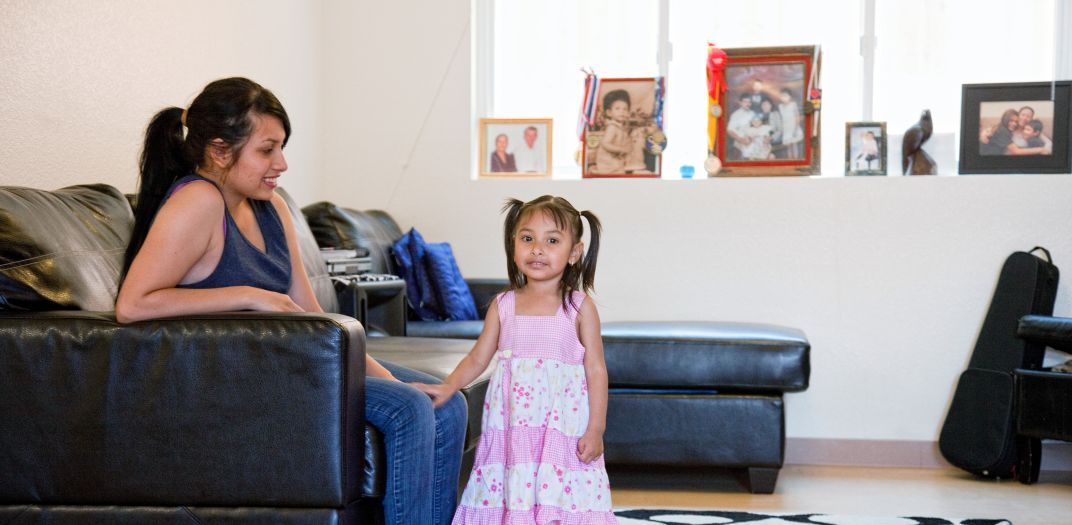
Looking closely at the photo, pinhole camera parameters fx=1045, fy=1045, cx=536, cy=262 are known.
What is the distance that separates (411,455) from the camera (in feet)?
5.99

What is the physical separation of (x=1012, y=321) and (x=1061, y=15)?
1253 mm

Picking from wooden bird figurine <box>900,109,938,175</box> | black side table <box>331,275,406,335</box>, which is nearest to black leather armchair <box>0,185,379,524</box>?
black side table <box>331,275,406,335</box>

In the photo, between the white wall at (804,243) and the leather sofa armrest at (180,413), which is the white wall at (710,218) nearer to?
the white wall at (804,243)

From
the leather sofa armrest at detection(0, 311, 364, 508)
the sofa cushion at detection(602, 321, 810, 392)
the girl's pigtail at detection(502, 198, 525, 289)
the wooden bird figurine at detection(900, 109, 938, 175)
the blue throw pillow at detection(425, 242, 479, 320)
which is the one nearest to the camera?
the leather sofa armrest at detection(0, 311, 364, 508)

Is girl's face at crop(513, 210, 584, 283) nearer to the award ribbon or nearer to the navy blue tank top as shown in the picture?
the navy blue tank top

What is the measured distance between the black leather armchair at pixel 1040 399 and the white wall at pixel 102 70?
112 inches

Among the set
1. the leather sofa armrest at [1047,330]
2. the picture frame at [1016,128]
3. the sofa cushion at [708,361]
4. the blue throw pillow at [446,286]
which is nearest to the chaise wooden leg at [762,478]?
the sofa cushion at [708,361]

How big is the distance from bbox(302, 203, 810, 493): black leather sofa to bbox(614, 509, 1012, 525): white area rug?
1.05ft

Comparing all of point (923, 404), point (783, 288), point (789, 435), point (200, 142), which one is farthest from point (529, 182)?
point (200, 142)

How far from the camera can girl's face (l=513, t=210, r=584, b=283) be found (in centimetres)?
210

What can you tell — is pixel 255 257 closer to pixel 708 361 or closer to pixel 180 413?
pixel 180 413

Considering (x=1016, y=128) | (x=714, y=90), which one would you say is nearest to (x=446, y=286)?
(x=714, y=90)

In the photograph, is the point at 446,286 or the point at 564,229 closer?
the point at 564,229

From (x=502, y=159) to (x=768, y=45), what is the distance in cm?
119
